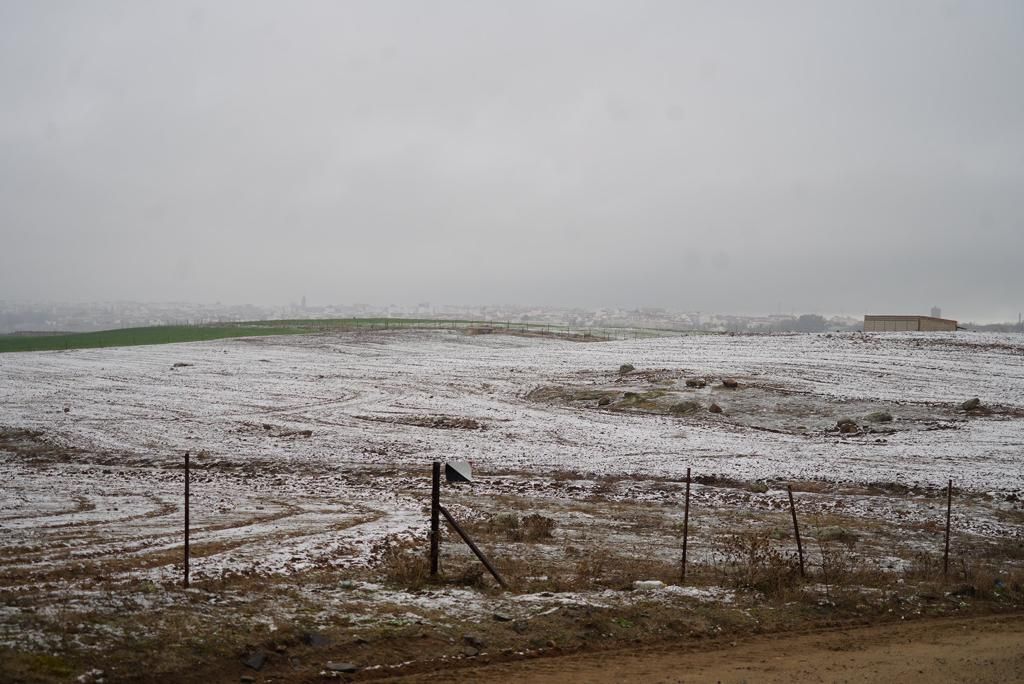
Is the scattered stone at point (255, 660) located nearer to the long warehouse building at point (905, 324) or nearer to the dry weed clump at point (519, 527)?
the dry weed clump at point (519, 527)

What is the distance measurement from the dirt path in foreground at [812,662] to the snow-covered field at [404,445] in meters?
5.53

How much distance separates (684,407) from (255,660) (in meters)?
31.7

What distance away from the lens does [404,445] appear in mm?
30047

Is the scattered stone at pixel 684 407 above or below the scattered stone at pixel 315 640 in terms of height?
above

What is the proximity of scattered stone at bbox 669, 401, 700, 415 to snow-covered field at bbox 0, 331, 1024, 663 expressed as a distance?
2.28 feet

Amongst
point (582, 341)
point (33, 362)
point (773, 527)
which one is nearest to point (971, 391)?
point (773, 527)

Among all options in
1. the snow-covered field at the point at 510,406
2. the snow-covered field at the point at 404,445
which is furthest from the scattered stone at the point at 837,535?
the snow-covered field at the point at 510,406

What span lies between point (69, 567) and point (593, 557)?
9.69 meters

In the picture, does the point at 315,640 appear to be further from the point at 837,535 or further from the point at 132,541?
the point at 837,535

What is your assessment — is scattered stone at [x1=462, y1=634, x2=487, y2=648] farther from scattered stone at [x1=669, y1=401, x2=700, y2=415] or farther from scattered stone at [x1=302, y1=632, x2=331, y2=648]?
scattered stone at [x1=669, y1=401, x2=700, y2=415]

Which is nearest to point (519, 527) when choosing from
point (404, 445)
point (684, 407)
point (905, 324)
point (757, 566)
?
point (757, 566)

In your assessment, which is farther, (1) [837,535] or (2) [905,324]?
(2) [905,324]

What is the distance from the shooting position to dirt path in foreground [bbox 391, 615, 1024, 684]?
9.41m

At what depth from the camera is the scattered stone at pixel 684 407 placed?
1512 inches
